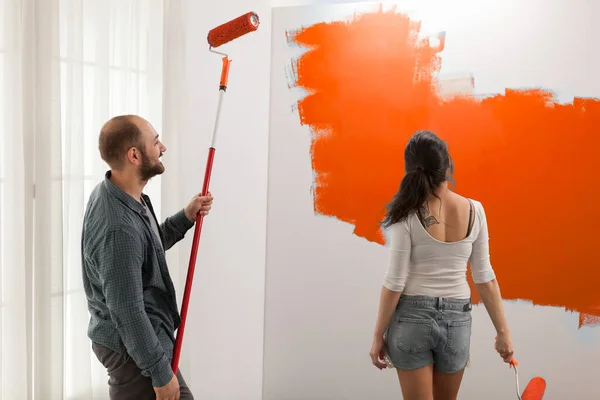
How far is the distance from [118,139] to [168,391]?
0.70m

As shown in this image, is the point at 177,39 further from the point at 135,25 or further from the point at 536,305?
the point at 536,305

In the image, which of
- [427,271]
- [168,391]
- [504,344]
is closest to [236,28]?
[427,271]

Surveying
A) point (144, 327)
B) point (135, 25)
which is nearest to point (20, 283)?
point (144, 327)

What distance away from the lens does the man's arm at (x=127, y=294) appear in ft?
5.12

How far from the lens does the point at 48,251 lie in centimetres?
187

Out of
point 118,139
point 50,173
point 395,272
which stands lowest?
point 395,272

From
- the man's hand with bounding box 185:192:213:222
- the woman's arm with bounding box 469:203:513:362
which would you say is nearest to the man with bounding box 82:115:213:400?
the man's hand with bounding box 185:192:213:222

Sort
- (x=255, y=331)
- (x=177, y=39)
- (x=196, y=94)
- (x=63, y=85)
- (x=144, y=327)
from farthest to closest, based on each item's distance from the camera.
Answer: (x=255, y=331)
(x=196, y=94)
(x=177, y=39)
(x=63, y=85)
(x=144, y=327)

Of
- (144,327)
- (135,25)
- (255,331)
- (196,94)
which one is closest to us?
(144,327)

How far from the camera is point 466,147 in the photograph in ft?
9.67

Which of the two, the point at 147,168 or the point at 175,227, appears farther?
the point at 175,227

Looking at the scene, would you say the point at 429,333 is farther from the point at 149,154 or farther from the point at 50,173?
the point at 50,173

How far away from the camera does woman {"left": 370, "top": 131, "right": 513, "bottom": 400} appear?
200 centimetres

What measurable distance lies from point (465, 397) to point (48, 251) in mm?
2085
